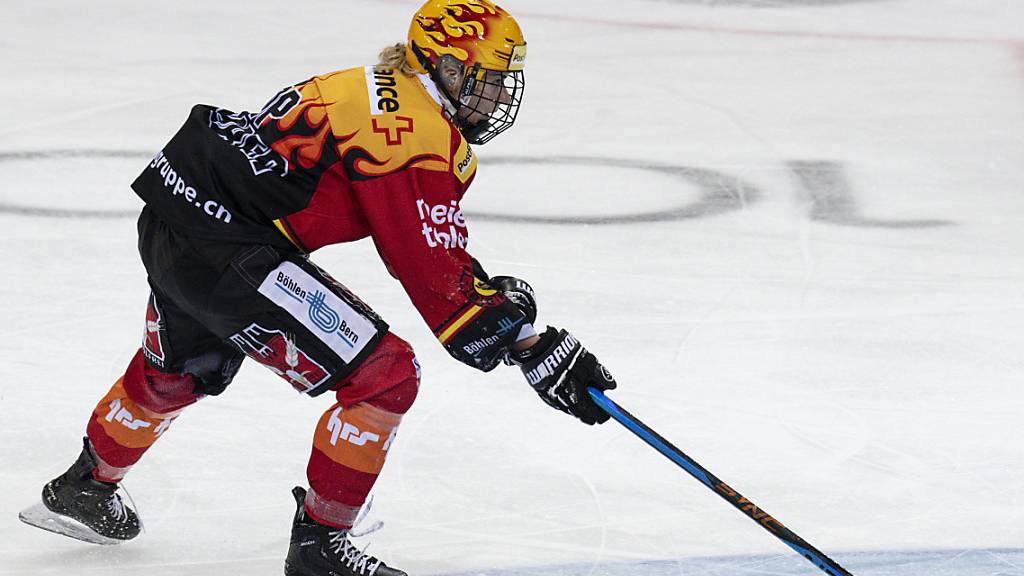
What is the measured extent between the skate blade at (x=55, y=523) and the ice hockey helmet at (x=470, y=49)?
105 centimetres

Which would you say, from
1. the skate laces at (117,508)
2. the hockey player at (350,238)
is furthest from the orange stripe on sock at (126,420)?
the hockey player at (350,238)

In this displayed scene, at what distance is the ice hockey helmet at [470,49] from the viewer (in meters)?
2.54

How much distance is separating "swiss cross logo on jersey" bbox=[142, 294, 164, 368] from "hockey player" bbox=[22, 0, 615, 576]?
4.3 inches

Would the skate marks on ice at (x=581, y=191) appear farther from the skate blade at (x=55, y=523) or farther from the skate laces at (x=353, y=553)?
the skate laces at (x=353, y=553)

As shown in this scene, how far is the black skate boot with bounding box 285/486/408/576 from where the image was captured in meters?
2.55

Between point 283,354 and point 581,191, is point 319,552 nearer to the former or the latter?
point 283,354

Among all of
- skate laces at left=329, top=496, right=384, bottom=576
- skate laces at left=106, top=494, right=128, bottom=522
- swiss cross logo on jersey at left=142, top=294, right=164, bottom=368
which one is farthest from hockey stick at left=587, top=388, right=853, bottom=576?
skate laces at left=106, top=494, right=128, bottom=522

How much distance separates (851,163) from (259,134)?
343 centimetres

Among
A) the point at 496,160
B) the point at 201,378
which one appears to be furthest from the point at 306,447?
the point at 496,160

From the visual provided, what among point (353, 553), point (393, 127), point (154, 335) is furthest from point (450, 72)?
point (353, 553)

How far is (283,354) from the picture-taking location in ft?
8.27

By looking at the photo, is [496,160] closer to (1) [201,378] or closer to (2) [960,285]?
(2) [960,285]

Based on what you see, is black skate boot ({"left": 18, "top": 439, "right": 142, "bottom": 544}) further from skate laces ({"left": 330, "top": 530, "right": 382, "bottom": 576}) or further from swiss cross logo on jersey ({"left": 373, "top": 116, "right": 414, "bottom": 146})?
swiss cross logo on jersey ({"left": 373, "top": 116, "right": 414, "bottom": 146})

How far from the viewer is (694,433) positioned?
11.0 feet
